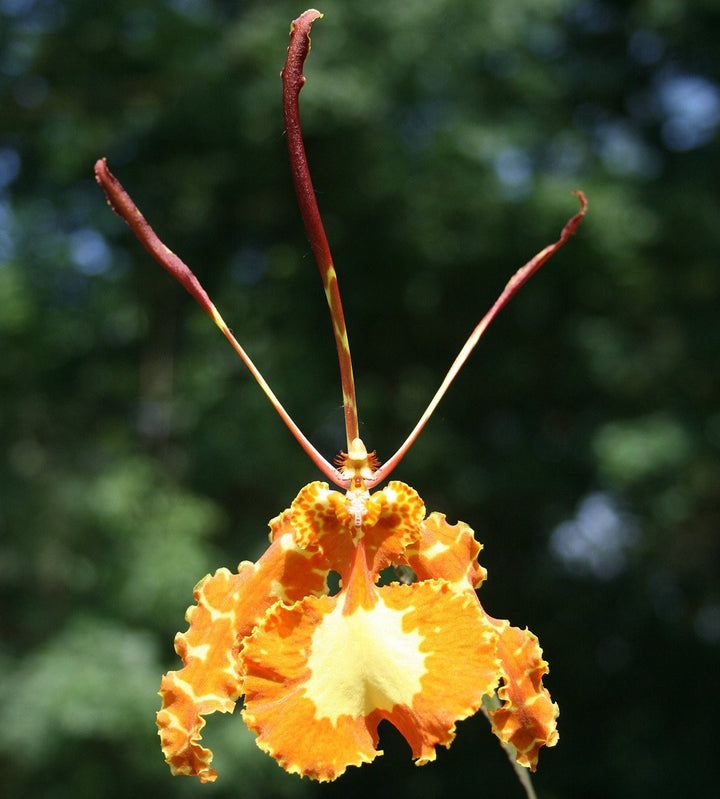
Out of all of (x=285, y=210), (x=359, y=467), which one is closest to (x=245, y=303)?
(x=285, y=210)

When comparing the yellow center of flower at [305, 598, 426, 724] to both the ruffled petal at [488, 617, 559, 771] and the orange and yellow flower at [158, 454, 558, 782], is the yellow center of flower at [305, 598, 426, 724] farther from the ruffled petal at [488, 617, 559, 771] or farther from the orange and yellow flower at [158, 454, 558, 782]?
the ruffled petal at [488, 617, 559, 771]

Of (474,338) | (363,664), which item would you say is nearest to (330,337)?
(474,338)

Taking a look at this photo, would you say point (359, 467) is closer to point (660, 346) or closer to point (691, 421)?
point (691, 421)

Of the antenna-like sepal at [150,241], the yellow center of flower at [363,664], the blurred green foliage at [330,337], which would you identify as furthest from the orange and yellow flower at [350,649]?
the blurred green foliage at [330,337]

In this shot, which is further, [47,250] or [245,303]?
[245,303]

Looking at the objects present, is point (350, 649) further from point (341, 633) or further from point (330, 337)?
point (330, 337)

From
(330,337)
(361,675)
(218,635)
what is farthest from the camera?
(330,337)

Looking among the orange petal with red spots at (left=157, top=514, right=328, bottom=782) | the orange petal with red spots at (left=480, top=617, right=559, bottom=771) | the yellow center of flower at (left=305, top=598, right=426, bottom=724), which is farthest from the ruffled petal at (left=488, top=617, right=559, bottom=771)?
the orange petal with red spots at (left=157, top=514, right=328, bottom=782)
